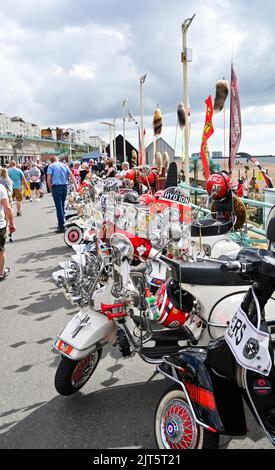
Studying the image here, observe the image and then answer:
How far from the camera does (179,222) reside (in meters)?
3.21

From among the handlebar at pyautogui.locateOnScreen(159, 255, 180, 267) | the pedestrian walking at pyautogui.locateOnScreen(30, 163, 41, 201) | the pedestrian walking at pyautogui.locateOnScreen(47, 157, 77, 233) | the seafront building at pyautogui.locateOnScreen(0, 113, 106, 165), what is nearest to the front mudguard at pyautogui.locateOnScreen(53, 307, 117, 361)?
the handlebar at pyautogui.locateOnScreen(159, 255, 180, 267)

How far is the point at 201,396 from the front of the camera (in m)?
2.03

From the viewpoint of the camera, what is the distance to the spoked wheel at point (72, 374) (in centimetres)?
296

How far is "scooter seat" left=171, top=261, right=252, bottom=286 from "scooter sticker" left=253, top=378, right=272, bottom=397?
0.77m

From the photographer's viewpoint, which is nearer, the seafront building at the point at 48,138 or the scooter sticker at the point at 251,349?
the scooter sticker at the point at 251,349

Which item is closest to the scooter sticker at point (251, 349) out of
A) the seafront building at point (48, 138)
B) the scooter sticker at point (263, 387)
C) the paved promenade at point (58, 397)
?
the scooter sticker at point (263, 387)

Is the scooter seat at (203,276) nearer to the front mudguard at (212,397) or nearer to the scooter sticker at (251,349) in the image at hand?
the front mudguard at (212,397)

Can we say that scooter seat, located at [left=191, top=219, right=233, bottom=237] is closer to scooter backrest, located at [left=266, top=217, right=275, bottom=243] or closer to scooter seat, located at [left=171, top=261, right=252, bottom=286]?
scooter seat, located at [left=171, top=261, right=252, bottom=286]

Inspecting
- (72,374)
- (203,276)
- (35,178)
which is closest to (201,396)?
(203,276)

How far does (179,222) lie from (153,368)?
53.3 inches
